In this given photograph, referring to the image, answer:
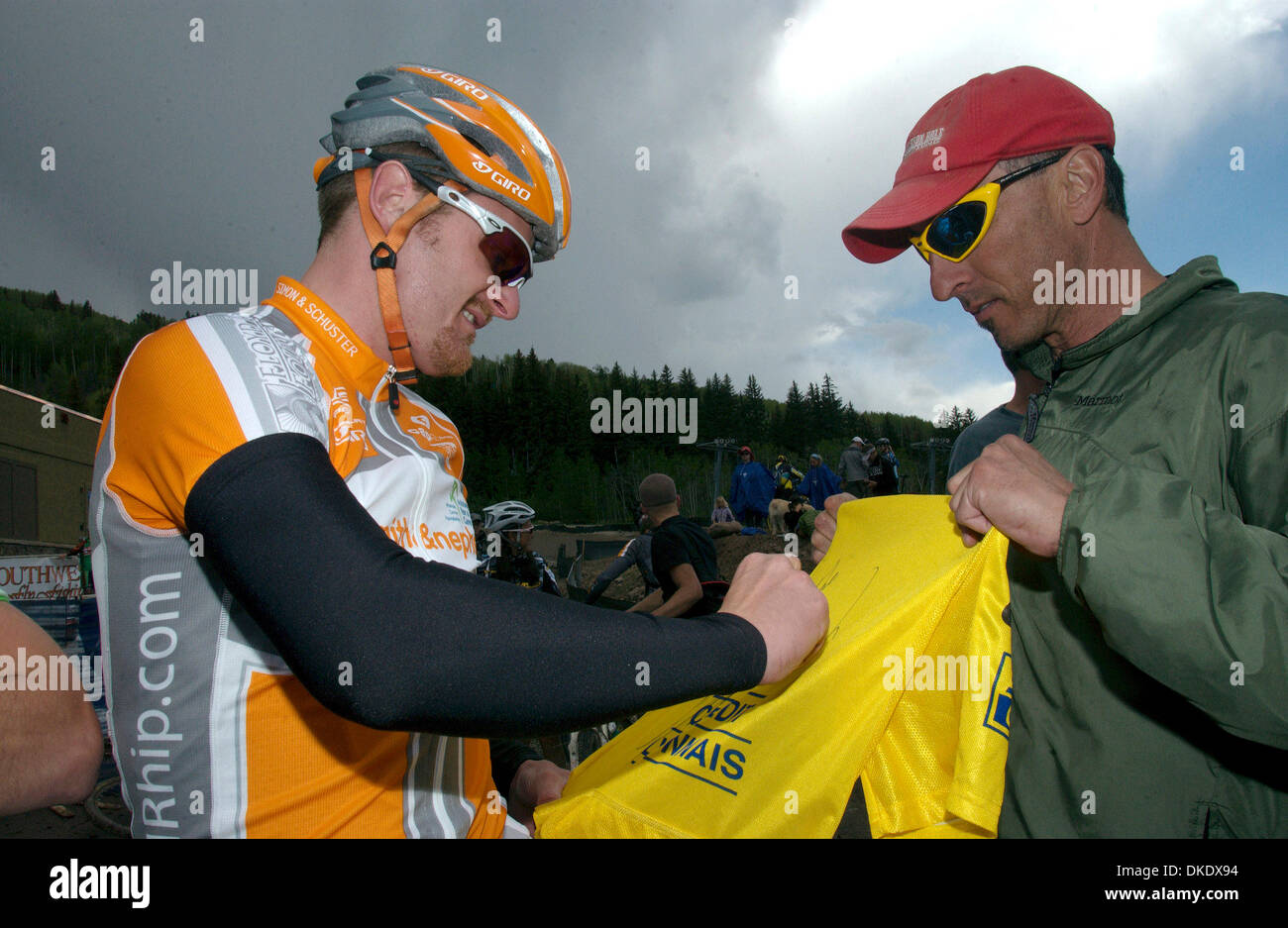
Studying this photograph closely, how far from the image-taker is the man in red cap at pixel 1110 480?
1301mm

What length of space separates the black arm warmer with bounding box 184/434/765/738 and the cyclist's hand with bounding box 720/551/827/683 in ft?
0.94

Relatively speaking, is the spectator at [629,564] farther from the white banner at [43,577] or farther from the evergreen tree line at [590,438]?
the evergreen tree line at [590,438]

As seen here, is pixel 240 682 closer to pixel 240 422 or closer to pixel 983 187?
pixel 240 422

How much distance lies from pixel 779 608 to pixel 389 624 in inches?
29.8

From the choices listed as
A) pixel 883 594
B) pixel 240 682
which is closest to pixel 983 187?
pixel 883 594

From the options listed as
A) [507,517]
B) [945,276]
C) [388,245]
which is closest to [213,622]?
[388,245]

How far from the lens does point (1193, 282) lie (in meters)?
1.68

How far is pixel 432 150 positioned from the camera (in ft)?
5.71

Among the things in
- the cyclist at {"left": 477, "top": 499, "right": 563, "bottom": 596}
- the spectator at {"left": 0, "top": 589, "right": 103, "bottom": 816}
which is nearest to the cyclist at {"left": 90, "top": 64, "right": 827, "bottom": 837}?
the spectator at {"left": 0, "top": 589, "right": 103, "bottom": 816}

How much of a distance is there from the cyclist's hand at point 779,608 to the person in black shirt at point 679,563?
5.28m

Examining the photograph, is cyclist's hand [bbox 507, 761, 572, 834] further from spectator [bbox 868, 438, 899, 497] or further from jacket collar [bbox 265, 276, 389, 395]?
spectator [bbox 868, 438, 899, 497]

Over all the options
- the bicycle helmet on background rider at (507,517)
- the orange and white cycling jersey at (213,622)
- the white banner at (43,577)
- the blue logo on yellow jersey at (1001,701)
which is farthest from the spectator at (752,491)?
the orange and white cycling jersey at (213,622)

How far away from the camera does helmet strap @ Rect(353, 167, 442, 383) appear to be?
1.67 m

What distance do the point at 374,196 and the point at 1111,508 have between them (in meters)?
1.84
